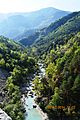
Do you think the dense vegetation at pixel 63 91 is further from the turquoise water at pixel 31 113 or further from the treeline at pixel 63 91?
the turquoise water at pixel 31 113

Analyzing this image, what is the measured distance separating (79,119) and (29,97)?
4440cm

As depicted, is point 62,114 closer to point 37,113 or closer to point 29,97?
point 37,113

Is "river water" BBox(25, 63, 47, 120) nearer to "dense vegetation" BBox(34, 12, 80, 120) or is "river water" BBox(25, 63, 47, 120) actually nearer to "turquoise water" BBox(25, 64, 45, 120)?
"turquoise water" BBox(25, 64, 45, 120)

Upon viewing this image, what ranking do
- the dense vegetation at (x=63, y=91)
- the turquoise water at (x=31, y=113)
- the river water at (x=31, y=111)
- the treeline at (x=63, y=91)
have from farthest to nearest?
the river water at (x=31, y=111), the turquoise water at (x=31, y=113), the treeline at (x=63, y=91), the dense vegetation at (x=63, y=91)

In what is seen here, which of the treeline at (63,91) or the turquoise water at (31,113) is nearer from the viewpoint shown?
the treeline at (63,91)

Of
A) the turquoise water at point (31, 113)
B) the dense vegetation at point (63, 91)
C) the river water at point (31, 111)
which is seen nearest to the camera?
the dense vegetation at point (63, 91)

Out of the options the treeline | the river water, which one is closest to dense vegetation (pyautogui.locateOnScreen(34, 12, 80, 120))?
the treeline

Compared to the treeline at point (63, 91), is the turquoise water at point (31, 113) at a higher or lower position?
lower

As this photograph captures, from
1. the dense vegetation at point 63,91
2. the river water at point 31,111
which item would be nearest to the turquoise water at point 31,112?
the river water at point 31,111

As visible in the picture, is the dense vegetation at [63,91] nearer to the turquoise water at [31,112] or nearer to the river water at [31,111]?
the river water at [31,111]

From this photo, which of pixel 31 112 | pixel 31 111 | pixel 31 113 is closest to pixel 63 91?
pixel 31 113

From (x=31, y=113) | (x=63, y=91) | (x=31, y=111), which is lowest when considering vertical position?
(x=31, y=113)

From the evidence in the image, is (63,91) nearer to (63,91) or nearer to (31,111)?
(63,91)

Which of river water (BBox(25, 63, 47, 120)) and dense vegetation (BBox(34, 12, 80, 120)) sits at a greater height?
dense vegetation (BBox(34, 12, 80, 120))
